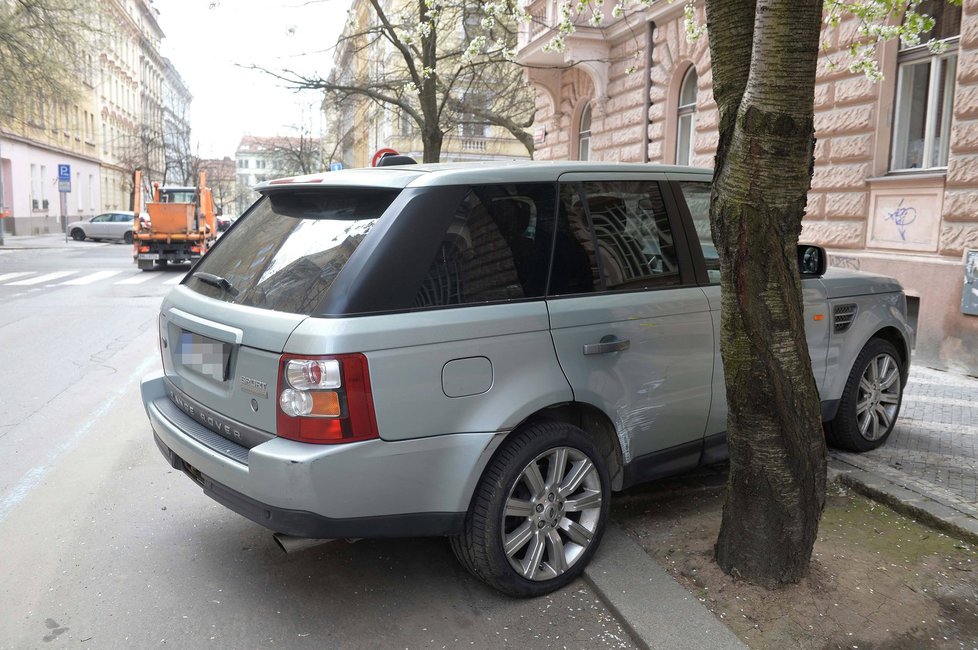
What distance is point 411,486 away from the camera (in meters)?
3.03

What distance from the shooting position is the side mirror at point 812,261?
15.3 feet

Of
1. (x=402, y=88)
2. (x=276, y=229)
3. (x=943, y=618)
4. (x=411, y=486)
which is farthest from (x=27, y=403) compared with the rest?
(x=402, y=88)

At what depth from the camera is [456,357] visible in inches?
121

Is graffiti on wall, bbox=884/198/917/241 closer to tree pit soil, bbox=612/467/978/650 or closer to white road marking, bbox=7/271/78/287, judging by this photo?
tree pit soil, bbox=612/467/978/650

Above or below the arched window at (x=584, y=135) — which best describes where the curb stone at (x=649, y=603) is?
below

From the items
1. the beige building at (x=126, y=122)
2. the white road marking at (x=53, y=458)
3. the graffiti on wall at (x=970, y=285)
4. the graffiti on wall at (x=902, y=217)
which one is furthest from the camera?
the beige building at (x=126, y=122)

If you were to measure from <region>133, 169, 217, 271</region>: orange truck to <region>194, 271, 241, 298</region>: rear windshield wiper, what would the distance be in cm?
1940

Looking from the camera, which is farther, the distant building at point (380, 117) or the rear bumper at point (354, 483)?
the distant building at point (380, 117)

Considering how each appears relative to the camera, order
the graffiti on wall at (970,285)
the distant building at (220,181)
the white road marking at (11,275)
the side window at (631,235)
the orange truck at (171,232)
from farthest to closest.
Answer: the distant building at (220,181) → the orange truck at (171,232) → the white road marking at (11,275) → the graffiti on wall at (970,285) → the side window at (631,235)

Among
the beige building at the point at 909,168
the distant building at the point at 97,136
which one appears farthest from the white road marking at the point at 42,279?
the beige building at the point at 909,168

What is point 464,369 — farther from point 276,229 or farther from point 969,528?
point 969,528

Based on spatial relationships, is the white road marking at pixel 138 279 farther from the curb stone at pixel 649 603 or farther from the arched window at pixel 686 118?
the curb stone at pixel 649 603

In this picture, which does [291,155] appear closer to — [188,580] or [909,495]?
[188,580]

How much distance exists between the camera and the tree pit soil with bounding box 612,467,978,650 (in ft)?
10.2
